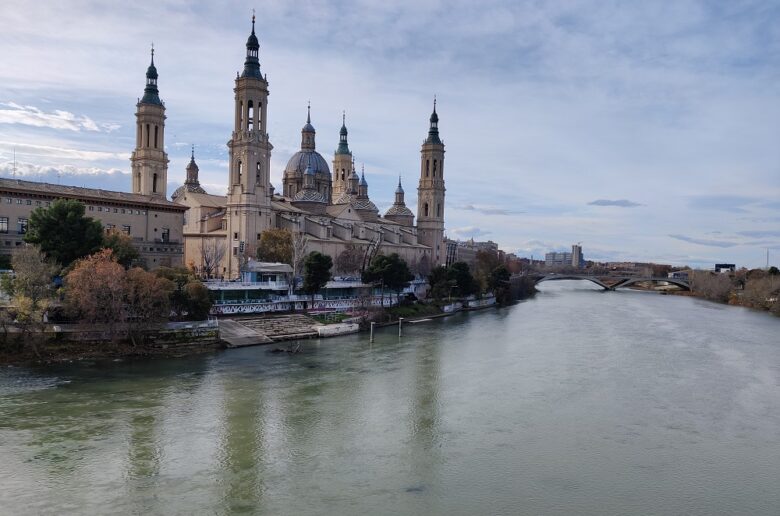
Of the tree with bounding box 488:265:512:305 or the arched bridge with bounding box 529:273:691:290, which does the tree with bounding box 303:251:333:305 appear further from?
the arched bridge with bounding box 529:273:691:290

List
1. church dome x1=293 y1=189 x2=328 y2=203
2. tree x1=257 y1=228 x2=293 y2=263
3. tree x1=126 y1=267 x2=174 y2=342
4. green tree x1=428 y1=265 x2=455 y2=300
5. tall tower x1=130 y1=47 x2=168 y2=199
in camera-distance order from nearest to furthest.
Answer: tree x1=126 y1=267 x2=174 y2=342 → tree x1=257 y1=228 x2=293 y2=263 → tall tower x1=130 y1=47 x2=168 y2=199 → green tree x1=428 y1=265 x2=455 y2=300 → church dome x1=293 y1=189 x2=328 y2=203

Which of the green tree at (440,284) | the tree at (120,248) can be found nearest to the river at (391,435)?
the tree at (120,248)

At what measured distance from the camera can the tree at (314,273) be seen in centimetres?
3309

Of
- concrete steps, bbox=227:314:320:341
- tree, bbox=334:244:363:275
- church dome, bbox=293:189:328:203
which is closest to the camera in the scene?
concrete steps, bbox=227:314:320:341

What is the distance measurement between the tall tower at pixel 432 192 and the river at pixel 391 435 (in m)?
31.4

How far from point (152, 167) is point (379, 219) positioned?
69.5 feet

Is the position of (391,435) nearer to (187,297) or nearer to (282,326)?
(187,297)

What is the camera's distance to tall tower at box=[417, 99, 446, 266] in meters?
56.5

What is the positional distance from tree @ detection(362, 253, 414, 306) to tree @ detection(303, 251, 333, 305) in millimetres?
4770

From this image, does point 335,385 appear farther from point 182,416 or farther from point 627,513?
point 627,513

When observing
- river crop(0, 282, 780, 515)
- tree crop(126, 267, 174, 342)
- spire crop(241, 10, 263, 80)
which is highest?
spire crop(241, 10, 263, 80)

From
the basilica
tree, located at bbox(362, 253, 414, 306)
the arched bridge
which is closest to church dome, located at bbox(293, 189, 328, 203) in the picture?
the basilica

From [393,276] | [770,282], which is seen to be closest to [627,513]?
[393,276]

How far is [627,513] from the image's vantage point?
11.5 meters
